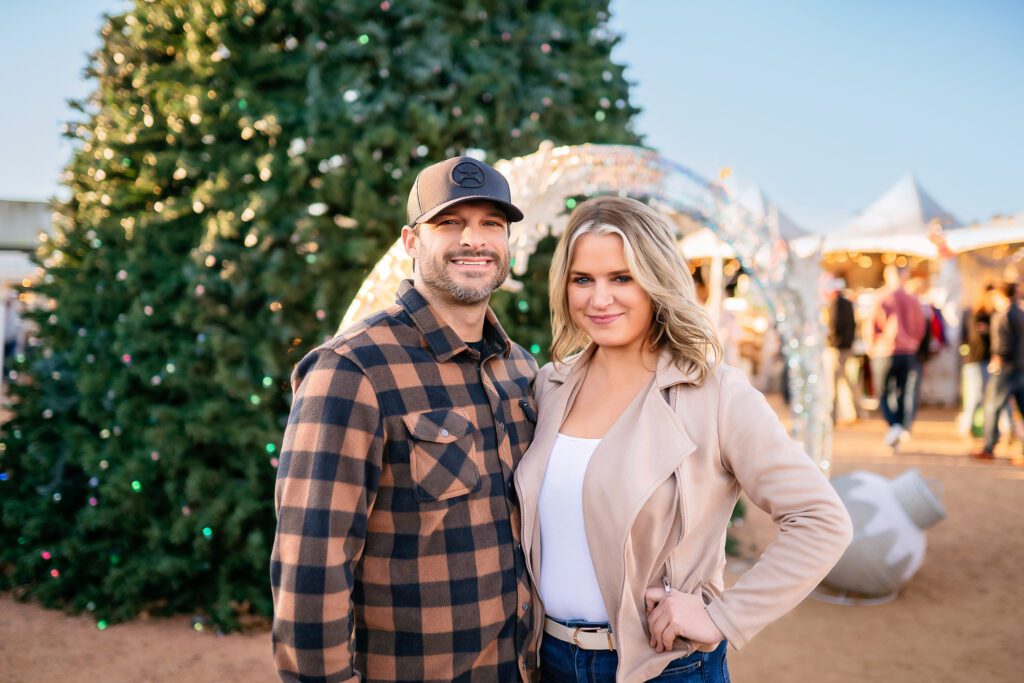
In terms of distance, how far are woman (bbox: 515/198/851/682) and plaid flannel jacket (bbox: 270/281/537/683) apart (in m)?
0.13

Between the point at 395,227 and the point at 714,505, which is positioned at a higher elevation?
the point at 395,227

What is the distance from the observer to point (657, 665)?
172 centimetres

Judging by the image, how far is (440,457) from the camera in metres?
1.75

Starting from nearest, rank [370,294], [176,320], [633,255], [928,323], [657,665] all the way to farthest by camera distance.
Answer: [657,665] → [633,255] → [370,294] → [176,320] → [928,323]

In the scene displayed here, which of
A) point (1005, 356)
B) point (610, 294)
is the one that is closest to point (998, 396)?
point (1005, 356)

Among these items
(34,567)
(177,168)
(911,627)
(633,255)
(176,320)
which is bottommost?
(911,627)

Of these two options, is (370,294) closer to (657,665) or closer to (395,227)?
(395,227)

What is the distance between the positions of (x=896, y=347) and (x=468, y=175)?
9.29 meters

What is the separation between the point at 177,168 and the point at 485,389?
3204 mm

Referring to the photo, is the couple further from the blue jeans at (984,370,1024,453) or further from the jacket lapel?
the blue jeans at (984,370,1024,453)

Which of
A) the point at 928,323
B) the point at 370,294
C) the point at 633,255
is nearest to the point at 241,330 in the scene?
the point at 370,294

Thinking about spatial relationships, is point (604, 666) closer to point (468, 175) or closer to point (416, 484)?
point (416, 484)

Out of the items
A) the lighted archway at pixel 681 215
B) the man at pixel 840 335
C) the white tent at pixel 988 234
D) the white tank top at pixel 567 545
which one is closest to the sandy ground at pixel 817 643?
the lighted archway at pixel 681 215

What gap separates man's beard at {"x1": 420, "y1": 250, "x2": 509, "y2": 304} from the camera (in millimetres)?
1912
